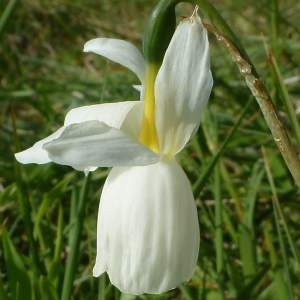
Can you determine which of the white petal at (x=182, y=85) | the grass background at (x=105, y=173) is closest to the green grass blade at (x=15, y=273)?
the grass background at (x=105, y=173)

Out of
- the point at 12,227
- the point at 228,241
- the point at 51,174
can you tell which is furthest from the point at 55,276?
the point at 51,174

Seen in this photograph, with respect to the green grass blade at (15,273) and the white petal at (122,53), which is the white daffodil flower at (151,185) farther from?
the green grass blade at (15,273)

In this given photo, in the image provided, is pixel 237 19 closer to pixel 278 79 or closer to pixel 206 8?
pixel 278 79

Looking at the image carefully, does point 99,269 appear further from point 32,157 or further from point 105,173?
point 105,173

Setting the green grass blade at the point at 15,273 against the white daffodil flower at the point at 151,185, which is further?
the green grass blade at the point at 15,273

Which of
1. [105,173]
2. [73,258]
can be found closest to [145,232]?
[73,258]
